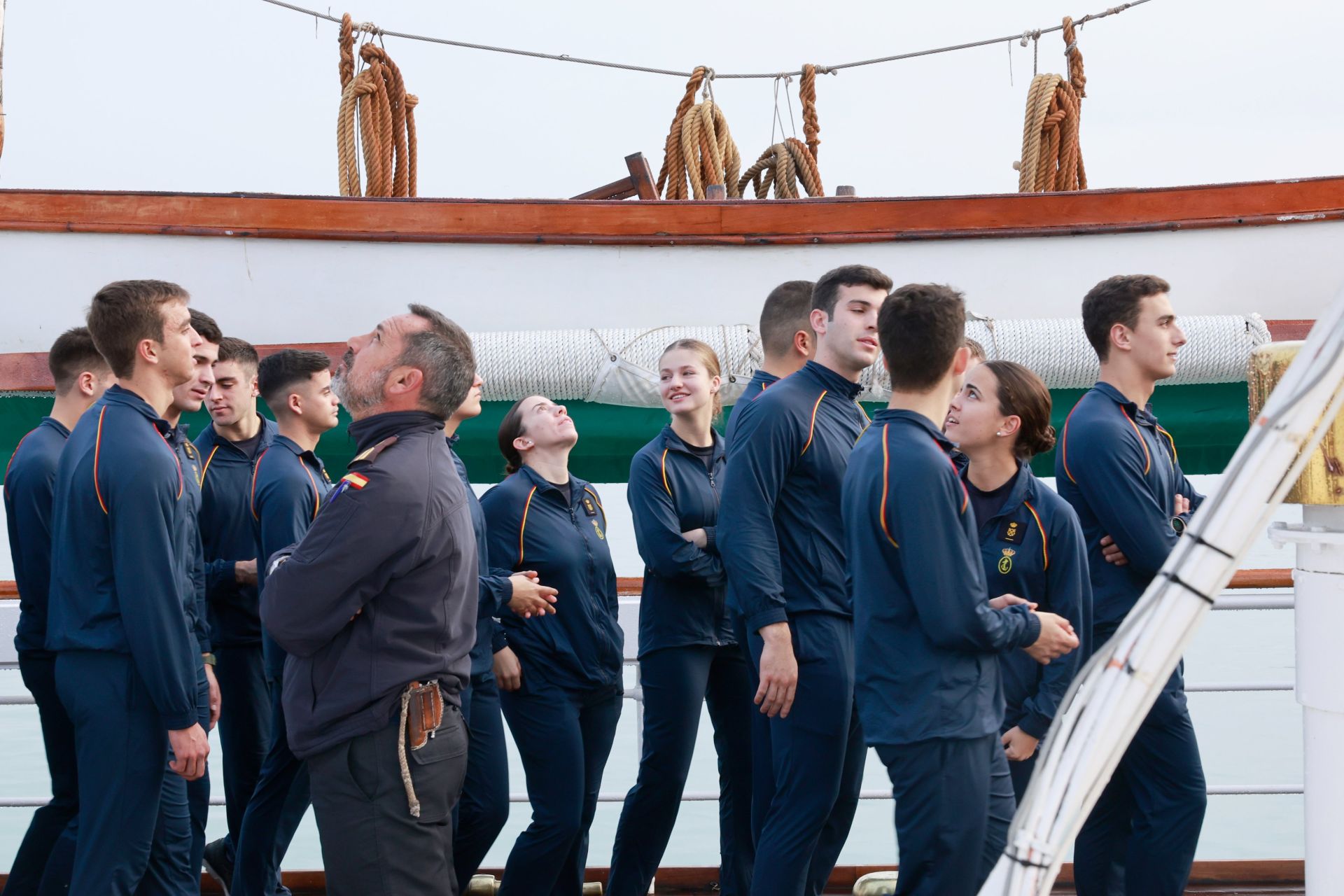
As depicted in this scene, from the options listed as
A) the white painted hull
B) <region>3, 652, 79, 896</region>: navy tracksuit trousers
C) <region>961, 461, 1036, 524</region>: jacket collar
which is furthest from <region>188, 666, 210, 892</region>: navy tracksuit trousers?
the white painted hull

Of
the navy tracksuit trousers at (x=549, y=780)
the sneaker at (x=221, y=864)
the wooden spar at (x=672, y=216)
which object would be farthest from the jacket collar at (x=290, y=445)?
the wooden spar at (x=672, y=216)

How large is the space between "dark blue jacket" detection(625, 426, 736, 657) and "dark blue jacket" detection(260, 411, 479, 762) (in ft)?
3.74

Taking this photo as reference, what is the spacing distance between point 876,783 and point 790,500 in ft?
8.77

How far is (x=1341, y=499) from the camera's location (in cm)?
127

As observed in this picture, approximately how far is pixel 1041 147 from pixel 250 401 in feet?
15.3

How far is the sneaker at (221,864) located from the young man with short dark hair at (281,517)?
0.08 m

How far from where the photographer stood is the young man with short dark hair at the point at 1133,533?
2758mm

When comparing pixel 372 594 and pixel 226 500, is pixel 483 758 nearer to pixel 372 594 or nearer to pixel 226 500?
pixel 226 500

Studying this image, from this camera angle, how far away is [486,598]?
2893mm

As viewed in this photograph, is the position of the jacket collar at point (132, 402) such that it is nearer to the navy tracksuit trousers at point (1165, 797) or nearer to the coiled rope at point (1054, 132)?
the navy tracksuit trousers at point (1165, 797)

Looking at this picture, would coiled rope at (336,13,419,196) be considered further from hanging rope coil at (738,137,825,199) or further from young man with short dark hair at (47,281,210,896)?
young man with short dark hair at (47,281,210,896)

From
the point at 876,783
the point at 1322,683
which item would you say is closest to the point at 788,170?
the point at 876,783

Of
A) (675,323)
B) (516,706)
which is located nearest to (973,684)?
(516,706)

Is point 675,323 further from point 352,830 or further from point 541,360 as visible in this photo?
point 352,830
